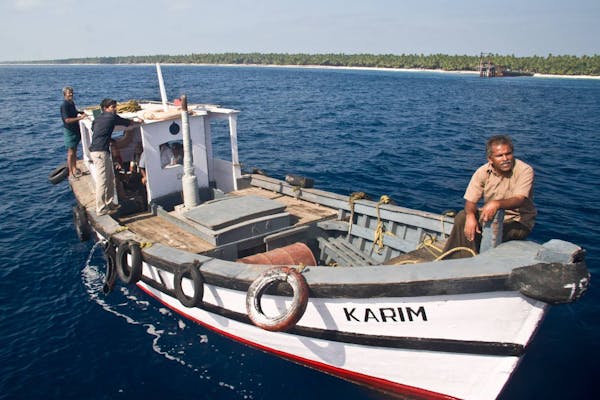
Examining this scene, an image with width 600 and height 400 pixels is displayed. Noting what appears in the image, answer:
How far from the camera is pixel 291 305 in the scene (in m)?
5.39

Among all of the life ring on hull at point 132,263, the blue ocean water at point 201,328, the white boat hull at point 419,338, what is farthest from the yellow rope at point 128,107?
the white boat hull at point 419,338

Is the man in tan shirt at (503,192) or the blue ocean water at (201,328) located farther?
the blue ocean water at (201,328)

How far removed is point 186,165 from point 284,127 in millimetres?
24090

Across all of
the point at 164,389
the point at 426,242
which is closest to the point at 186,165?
the point at 164,389

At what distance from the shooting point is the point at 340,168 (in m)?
20.8

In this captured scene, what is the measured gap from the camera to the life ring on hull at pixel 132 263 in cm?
754

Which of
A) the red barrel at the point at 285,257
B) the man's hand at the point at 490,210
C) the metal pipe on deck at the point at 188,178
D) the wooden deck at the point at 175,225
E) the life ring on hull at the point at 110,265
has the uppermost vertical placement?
the man's hand at the point at 490,210

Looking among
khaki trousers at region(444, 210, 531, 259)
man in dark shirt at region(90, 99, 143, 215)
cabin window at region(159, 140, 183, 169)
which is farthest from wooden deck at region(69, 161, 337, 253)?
khaki trousers at region(444, 210, 531, 259)

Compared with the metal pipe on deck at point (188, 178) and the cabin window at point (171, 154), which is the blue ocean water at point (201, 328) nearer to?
the metal pipe on deck at point (188, 178)

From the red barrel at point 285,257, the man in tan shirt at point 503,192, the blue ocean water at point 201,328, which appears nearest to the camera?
the man in tan shirt at point 503,192

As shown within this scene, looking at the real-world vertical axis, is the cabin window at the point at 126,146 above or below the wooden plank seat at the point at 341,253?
above

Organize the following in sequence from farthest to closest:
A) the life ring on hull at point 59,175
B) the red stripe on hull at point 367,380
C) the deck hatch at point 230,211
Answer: the life ring on hull at point 59,175, the deck hatch at point 230,211, the red stripe on hull at point 367,380

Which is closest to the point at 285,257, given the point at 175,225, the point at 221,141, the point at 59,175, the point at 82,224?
the point at 175,225

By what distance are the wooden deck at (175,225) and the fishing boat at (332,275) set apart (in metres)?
0.05
